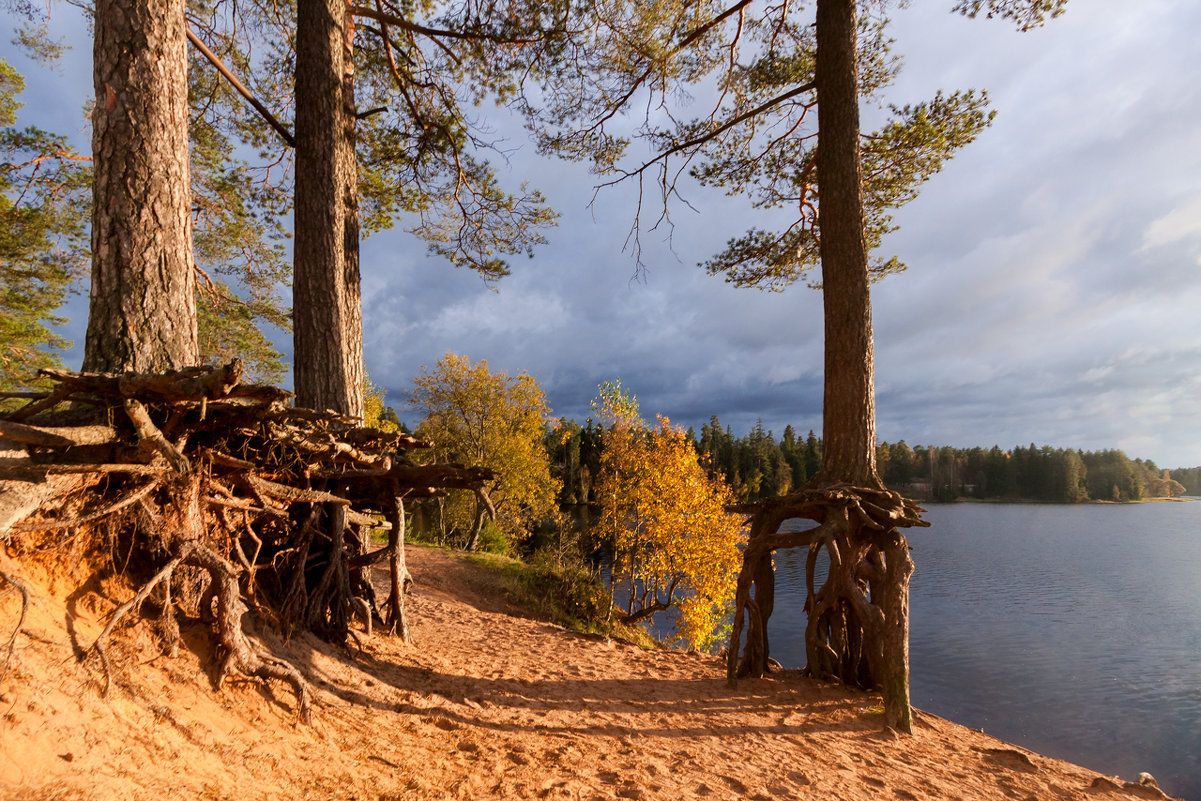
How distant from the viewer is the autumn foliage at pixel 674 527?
19500 millimetres

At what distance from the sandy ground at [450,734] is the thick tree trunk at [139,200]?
187 cm

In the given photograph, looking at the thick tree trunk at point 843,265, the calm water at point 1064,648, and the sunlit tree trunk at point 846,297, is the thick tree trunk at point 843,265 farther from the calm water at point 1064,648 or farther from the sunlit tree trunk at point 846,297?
the calm water at point 1064,648

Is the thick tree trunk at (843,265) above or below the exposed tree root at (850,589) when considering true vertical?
above

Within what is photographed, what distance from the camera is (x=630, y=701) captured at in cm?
611

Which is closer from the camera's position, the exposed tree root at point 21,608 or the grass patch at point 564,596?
the exposed tree root at point 21,608

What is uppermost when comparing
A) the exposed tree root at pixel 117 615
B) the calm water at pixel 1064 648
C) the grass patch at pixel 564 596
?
the exposed tree root at pixel 117 615

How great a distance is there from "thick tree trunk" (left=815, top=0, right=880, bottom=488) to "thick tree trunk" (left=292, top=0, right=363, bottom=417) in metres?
5.77

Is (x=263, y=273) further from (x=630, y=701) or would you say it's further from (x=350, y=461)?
(x=630, y=701)

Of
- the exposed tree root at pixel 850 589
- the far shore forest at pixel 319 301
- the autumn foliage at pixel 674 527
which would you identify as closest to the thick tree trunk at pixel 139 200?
the far shore forest at pixel 319 301

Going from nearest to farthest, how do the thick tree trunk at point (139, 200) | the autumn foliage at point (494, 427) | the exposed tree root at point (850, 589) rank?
the thick tree trunk at point (139, 200), the exposed tree root at point (850, 589), the autumn foliage at point (494, 427)

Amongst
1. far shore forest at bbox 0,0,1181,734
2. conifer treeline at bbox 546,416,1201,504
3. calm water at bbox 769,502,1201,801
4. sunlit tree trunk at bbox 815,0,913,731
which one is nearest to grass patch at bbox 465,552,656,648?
far shore forest at bbox 0,0,1181,734

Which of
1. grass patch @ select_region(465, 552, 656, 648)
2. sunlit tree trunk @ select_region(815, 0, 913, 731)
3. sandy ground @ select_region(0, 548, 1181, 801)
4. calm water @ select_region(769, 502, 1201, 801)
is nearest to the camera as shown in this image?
sandy ground @ select_region(0, 548, 1181, 801)

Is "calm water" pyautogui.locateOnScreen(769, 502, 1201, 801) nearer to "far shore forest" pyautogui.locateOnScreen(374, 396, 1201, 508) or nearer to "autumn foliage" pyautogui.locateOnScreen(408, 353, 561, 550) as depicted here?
"autumn foliage" pyautogui.locateOnScreen(408, 353, 561, 550)

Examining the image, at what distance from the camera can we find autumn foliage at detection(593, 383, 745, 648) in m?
19.5
